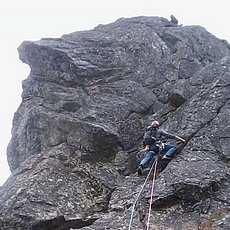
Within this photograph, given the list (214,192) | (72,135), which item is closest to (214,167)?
(214,192)

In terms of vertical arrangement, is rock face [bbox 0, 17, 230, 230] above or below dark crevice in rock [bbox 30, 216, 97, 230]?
above

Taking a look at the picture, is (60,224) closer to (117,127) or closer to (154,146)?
(154,146)

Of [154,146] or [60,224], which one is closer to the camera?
[60,224]

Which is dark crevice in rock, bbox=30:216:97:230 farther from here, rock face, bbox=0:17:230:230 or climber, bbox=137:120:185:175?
climber, bbox=137:120:185:175

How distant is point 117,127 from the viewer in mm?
20062

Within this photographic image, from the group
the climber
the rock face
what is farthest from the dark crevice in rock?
the climber

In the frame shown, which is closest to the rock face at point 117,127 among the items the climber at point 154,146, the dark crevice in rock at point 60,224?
the dark crevice in rock at point 60,224

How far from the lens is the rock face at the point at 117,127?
47.4 feet

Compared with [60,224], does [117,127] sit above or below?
above

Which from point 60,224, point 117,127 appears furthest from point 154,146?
point 60,224

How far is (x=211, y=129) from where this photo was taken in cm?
1733

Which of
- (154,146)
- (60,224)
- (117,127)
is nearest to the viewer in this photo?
(60,224)

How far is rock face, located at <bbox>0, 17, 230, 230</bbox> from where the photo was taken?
47.4 feet

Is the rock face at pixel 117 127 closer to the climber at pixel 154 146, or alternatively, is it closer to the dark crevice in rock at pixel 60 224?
the dark crevice in rock at pixel 60 224
